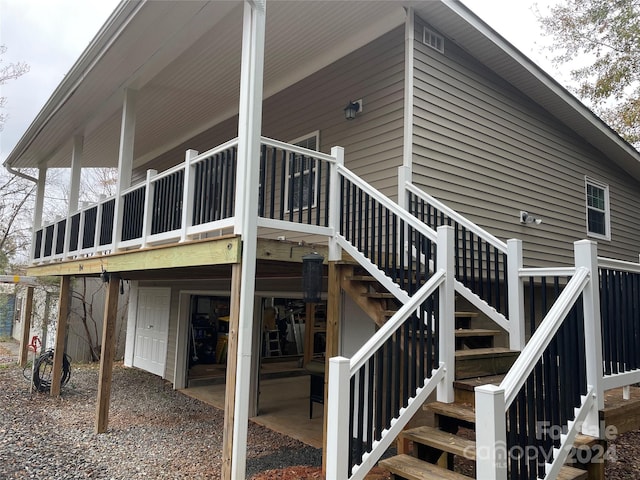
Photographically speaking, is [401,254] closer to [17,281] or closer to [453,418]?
[453,418]

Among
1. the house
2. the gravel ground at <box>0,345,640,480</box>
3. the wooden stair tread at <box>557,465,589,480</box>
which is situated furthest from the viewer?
the gravel ground at <box>0,345,640,480</box>

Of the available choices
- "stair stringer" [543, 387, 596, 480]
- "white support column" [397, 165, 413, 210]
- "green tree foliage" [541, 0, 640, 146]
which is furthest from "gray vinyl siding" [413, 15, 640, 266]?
"green tree foliage" [541, 0, 640, 146]

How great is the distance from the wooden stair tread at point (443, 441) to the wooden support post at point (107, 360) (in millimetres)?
4599

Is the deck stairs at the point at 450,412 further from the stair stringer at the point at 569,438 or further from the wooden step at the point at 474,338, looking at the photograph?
the stair stringer at the point at 569,438

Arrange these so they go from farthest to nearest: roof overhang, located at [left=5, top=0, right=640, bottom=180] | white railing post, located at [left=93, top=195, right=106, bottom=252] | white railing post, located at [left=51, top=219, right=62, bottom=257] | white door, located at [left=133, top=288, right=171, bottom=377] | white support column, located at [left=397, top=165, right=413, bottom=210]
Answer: white door, located at [left=133, top=288, right=171, bottom=377], white railing post, located at [left=51, top=219, right=62, bottom=257], white railing post, located at [left=93, top=195, right=106, bottom=252], white support column, located at [left=397, top=165, right=413, bottom=210], roof overhang, located at [left=5, top=0, right=640, bottom=180]

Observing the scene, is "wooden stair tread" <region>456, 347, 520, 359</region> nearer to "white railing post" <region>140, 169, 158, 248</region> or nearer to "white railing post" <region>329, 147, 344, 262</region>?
"white railing post" <region>329, 147, 344, 262</region>

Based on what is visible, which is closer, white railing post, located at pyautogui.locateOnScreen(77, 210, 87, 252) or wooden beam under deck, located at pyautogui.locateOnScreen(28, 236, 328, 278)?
wooden beam under deck, located at pyautogui.locateOnScreen(28, 236, 328, 278)

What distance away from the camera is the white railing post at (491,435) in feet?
7.87

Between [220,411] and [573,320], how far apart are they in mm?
6256

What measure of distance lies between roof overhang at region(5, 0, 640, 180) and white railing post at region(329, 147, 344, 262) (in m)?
1.97

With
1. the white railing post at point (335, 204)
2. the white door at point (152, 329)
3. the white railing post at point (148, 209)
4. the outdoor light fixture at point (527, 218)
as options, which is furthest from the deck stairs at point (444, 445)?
the white door at point (152, 329)

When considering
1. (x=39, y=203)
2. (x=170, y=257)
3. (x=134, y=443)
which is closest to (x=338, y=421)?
(x=170, y=257)

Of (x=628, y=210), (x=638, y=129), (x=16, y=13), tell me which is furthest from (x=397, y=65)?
(x=16, y=13)

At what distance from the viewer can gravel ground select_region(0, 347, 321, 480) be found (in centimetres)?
502
